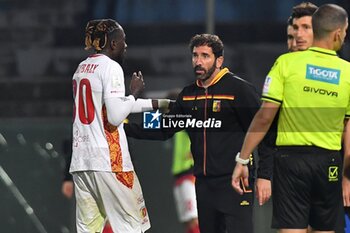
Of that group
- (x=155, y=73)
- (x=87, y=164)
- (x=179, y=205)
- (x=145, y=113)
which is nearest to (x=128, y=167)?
(x=87, y=164)

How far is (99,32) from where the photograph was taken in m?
7.17

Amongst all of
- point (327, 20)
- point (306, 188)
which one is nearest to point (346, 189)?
point (306, 188)

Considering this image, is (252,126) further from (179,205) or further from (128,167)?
(179,205)

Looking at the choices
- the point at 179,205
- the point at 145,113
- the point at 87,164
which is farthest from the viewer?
the point at 179,205

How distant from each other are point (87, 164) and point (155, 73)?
66.6ft

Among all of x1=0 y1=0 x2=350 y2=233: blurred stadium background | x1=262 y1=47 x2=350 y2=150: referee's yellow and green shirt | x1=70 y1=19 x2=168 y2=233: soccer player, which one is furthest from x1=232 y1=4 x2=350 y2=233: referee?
x1=0 y1=0 x2=350 y2=233: blurred stadium background

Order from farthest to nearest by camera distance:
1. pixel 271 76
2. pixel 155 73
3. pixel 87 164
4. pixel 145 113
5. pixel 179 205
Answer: pixel 155 73 < pixel 179 205 < pixel 145 113 < pixel 87 164 < pixel 271 76

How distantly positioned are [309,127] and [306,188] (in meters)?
0.35

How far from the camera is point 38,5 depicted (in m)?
28.3

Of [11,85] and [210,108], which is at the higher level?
[210,108]

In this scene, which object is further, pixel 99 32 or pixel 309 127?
pixel 99 32

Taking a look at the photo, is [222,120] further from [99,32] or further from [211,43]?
[99,32]

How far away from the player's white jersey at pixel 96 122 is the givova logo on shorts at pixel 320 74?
1291 millimetres

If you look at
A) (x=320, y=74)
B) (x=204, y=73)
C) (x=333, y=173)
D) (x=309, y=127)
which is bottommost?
(x=333, y=173)
